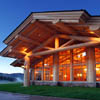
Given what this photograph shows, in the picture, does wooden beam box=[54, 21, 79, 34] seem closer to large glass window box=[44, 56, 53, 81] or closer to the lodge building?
the lodge building

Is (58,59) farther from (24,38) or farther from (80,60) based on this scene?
(24,38)

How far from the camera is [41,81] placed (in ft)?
81.0

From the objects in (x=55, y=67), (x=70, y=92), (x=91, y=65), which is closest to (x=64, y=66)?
(x=55, y=67)

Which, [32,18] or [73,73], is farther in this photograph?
[73,73]

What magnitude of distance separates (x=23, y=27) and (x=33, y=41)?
2398mm

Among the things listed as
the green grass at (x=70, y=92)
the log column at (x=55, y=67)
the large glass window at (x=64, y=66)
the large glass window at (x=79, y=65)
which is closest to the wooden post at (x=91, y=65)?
the large glass window at (x=79, y=65)

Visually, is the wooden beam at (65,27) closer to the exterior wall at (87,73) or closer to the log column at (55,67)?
the exterior wall at (87,73)

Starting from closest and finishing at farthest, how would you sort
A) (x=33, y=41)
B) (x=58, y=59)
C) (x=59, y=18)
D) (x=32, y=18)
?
(x=59, y=18)
(x=32, y=18)
(x=33, y=41)
(x=58, y=59)

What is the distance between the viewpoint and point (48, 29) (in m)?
18.5

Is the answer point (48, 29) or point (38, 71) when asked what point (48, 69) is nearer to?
point (38, 71)

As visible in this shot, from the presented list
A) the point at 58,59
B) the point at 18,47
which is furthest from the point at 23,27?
the point at 58,59

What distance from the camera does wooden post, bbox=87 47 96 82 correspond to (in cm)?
1919

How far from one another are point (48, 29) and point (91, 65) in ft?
19.2

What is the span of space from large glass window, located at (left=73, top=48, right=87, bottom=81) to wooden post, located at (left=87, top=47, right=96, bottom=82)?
81 cm
